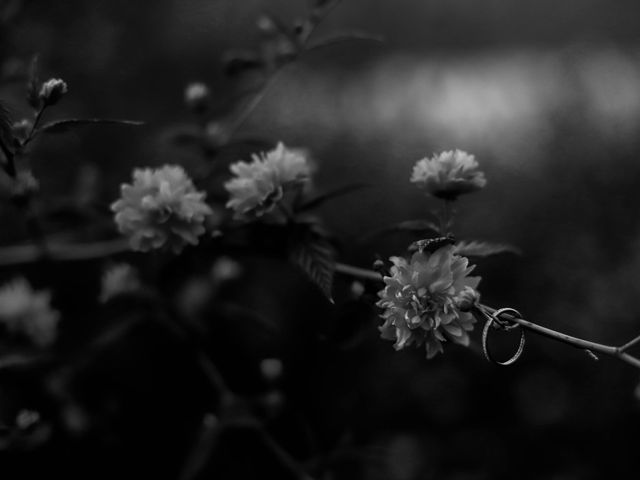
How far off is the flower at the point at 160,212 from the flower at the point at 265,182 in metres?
0.04

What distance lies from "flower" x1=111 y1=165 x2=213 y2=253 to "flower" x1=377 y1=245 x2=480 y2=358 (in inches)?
8.6

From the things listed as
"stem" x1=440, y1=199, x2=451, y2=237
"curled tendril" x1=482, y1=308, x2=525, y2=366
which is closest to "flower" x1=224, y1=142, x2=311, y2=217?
"stem" x1=440, y1=199, x2=451, y2=237

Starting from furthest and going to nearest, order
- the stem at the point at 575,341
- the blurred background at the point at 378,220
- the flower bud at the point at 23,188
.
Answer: the blurred background at the point at 378,220 → the flower bud at the point at 23,188 → the stem at the point at 575,341

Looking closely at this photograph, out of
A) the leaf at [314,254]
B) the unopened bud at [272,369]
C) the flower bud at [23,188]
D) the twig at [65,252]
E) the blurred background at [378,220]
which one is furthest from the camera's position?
the blurred background at [378,220]

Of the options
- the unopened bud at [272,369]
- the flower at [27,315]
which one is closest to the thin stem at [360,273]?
the unopened bud at [272,369]

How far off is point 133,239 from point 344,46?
4.49ft

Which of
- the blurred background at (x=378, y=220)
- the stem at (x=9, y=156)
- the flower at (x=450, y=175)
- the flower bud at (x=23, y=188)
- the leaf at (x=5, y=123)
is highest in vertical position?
the leaf at (x=5, y=123)

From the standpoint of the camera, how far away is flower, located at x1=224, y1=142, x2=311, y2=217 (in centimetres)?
65

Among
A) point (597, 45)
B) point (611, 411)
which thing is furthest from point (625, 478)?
point (597, 45)

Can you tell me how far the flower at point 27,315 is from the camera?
879 millimetres

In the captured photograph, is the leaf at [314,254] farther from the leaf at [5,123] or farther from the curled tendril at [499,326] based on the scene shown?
the leaf at [5,123]

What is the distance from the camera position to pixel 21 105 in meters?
1.17

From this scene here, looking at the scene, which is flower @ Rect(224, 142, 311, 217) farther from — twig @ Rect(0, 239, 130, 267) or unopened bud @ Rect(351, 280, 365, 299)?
twig @ Rect(0, 239, 130, 267)

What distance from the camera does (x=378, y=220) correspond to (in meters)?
1.59
